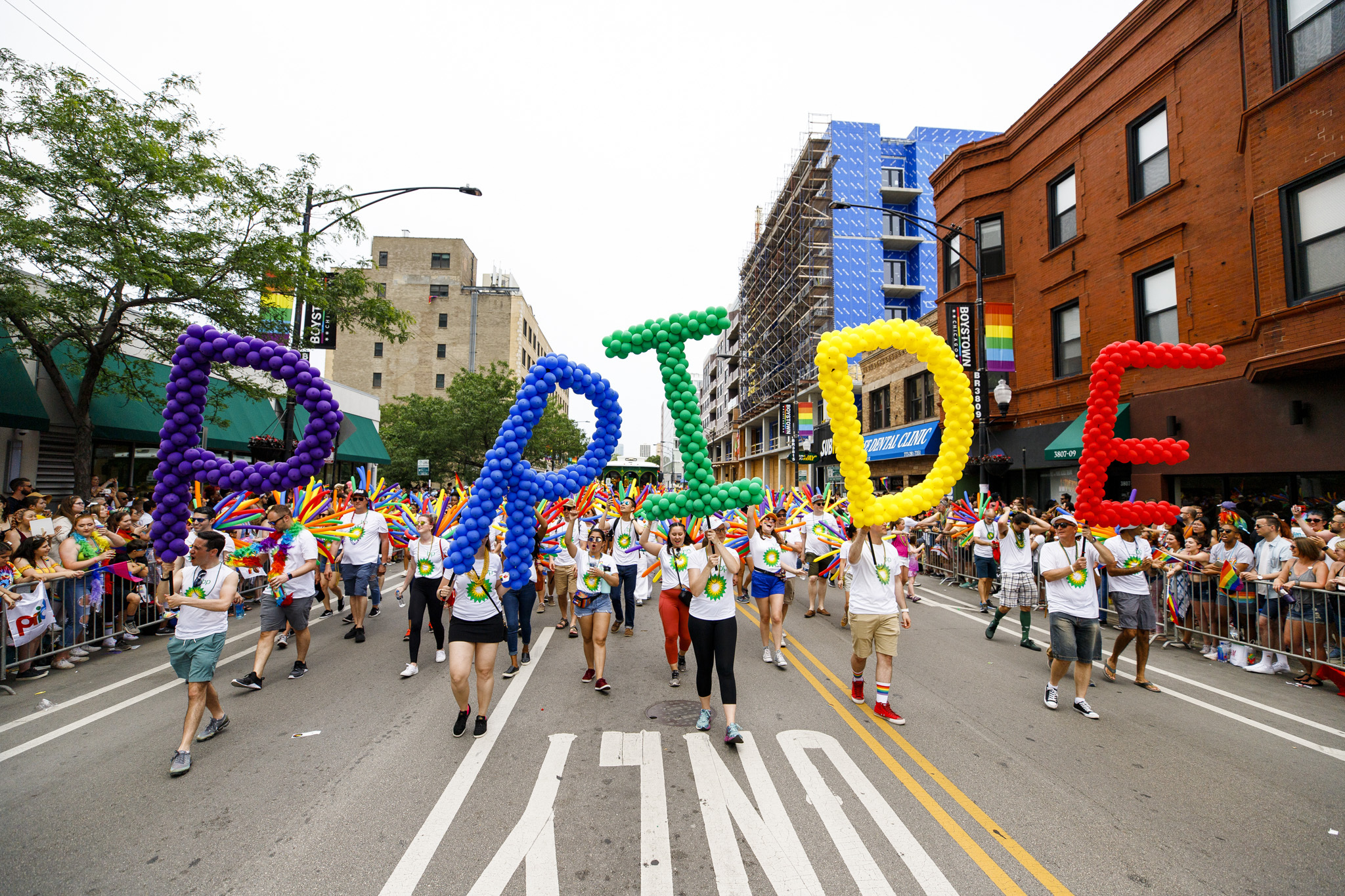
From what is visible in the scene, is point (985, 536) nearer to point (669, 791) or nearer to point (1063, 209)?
point (669, 791)

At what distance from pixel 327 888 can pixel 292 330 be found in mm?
11988

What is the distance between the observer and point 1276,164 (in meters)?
10.2

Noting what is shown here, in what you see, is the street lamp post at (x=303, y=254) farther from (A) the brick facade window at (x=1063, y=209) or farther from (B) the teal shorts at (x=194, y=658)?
(A) the brick facade window at (x=1063, y=209)

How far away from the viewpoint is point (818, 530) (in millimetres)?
9836

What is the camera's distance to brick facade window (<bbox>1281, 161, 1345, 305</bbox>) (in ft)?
31.0

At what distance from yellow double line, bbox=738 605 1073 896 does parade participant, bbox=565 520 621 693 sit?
2371mm

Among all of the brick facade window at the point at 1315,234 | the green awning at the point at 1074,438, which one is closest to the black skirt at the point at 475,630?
the brick facade window at the point at 1315,234

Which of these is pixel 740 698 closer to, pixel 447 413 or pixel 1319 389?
pixel 1319 389

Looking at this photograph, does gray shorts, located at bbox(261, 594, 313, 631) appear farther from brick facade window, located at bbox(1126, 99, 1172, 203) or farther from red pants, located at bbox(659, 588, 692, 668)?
brick facade window, located at bbox(1126, 99, 1172, 203)

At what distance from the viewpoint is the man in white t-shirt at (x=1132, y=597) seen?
6691mm

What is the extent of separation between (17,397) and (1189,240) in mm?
23663

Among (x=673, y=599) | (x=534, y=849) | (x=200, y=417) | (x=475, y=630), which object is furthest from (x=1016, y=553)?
(x=200, y=417)

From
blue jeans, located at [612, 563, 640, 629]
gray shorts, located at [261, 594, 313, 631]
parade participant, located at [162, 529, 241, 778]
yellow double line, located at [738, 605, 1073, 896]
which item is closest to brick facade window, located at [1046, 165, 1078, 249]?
blue jeans, located at [612, 563, 640, 629]

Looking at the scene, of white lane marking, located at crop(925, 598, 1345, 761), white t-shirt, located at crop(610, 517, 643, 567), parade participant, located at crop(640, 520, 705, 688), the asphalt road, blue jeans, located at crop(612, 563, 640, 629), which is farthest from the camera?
blue jeans, located at crop(612, 563, 640, 629)
